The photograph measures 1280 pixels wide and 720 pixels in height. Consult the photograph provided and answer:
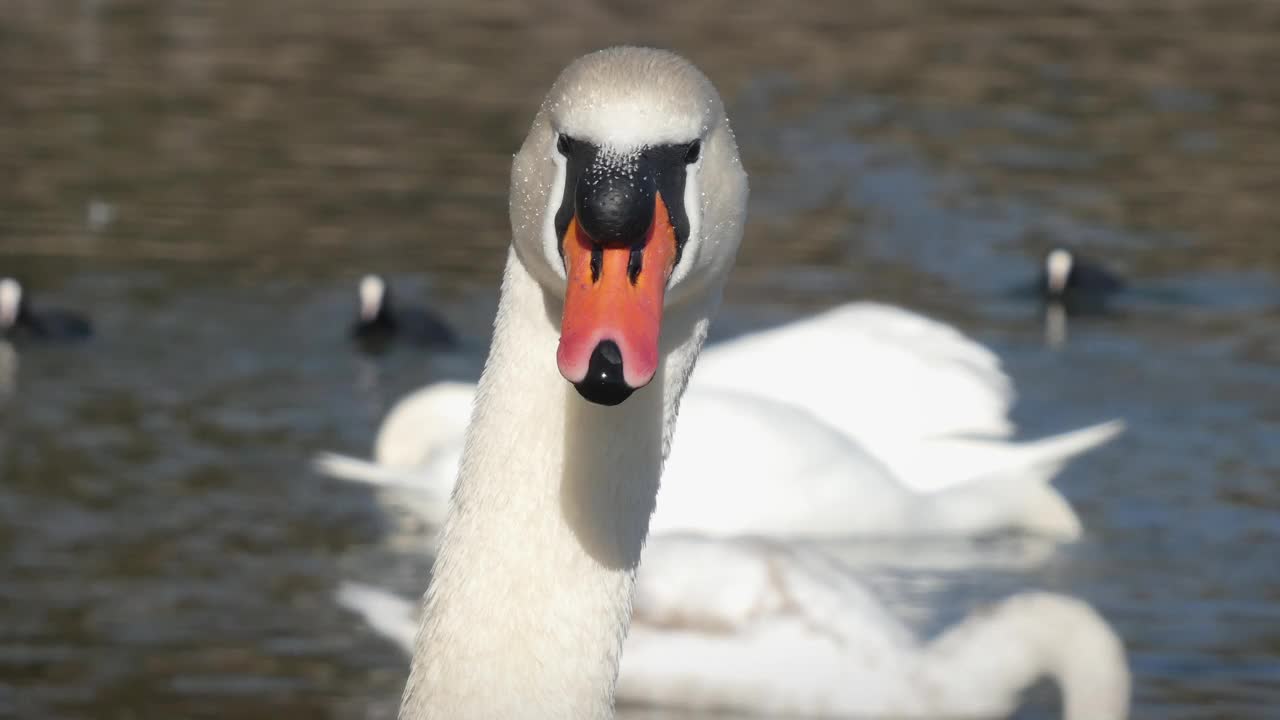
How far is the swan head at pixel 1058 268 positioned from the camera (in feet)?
47.1

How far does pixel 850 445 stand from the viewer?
10.2m

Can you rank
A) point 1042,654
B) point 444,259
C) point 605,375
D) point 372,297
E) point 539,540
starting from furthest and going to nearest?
point 444,259 → point 372,297 → point 1042,654 → point 539,540 → point 605,375

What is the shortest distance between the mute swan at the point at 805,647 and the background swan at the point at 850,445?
1.72 m

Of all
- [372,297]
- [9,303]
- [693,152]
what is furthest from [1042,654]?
[9,303]

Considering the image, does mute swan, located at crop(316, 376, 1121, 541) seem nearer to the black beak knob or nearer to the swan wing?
the swan wing

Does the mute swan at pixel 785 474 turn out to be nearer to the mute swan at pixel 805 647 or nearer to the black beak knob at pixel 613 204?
the mute swan at pixel 805 647

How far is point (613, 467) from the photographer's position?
364cm

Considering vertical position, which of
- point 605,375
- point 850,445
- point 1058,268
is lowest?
point 1058,268

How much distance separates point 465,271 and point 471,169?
3.03 metres

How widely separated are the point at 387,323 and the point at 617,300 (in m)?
10.1

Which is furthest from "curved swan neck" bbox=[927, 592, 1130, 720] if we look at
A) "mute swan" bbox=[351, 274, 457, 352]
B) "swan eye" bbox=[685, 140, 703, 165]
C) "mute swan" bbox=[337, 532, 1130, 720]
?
"mute swan" bbox=[351, 274, 457, 352]

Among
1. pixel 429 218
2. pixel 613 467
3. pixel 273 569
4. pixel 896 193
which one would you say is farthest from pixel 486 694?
pixel 896 193

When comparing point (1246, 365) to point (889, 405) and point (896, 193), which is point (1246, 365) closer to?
point (889, 405)

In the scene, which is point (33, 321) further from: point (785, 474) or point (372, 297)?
point (785, 474)
